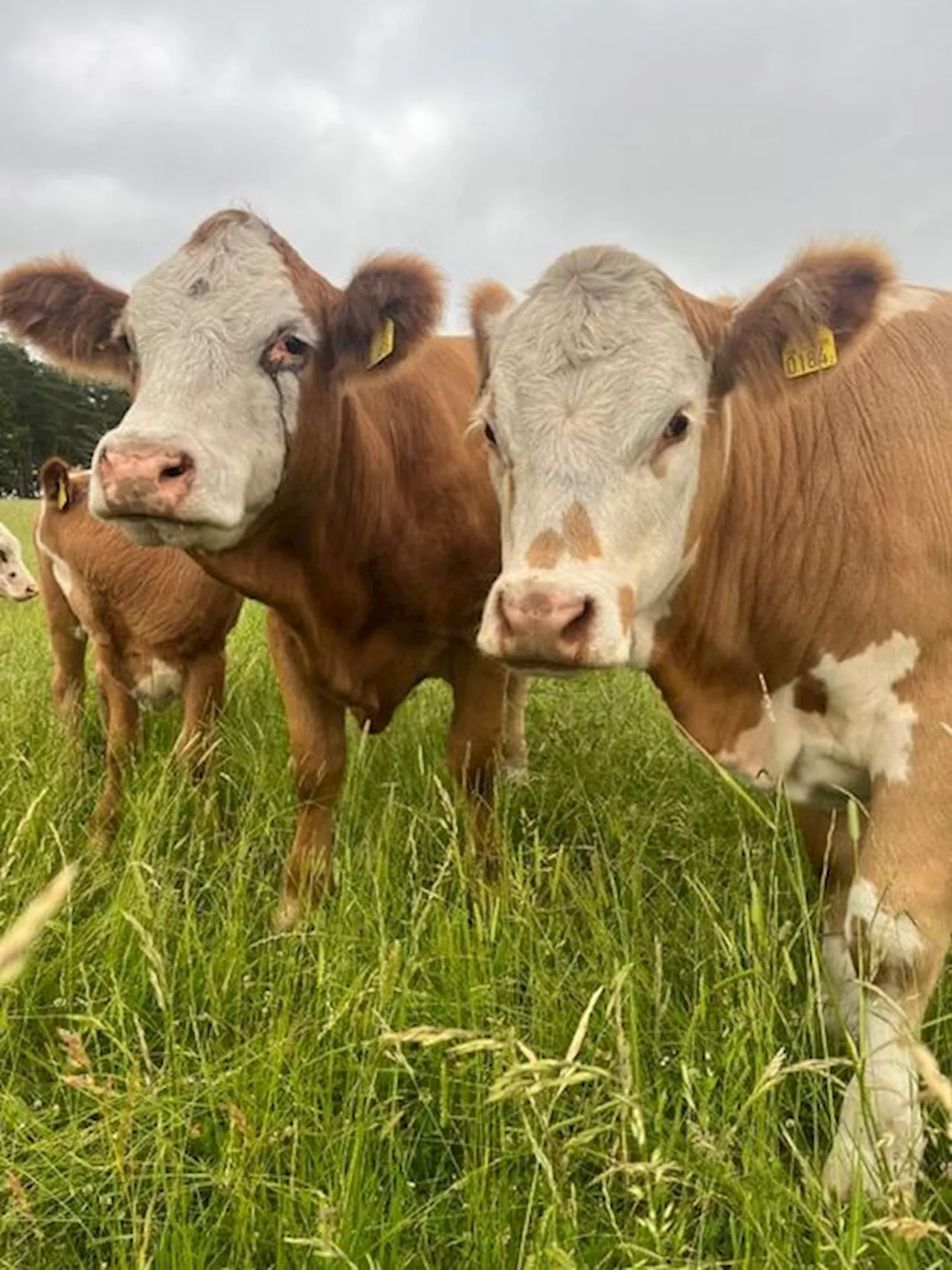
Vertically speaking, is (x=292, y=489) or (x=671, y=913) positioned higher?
(x=292, y=489)

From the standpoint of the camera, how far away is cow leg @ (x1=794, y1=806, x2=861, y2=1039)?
3299mm

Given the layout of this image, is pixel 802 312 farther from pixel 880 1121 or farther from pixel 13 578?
pixel 13 578

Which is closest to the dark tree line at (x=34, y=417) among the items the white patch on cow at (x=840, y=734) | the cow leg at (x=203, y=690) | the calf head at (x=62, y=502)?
the calf head at (x=62, y=502)

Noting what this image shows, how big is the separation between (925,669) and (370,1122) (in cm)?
176

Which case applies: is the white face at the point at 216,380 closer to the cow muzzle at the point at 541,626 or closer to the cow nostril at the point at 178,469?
the cow nostril at the point at 178,469

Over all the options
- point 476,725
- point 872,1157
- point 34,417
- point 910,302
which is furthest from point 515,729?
point 34,417

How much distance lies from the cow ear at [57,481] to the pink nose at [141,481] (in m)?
3.12

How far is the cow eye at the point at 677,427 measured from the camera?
113 inches

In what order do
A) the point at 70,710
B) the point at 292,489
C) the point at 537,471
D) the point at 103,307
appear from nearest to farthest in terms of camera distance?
1. the point at 537,471
2. the point at 292,489
3. the point at 103,307
4. the point at 70,710

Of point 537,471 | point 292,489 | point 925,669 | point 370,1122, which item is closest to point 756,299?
point 537,471

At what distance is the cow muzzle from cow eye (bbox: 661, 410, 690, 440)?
594mm

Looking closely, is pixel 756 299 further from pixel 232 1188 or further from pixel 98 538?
pixel 98 538

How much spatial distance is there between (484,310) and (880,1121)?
2.47 meters

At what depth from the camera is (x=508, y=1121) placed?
7.74 ft
